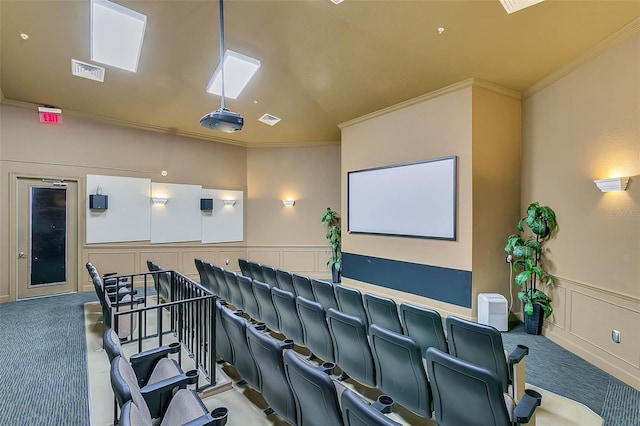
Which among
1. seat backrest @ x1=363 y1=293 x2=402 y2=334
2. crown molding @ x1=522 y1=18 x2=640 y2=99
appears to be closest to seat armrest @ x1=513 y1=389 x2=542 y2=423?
seat backrest @ x1=363 y1=293 x2=402 y2=334

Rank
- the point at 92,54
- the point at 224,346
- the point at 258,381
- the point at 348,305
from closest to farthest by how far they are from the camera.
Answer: the point at 258,381
the point at 224,346
the point at 348,305
the point at 92,54

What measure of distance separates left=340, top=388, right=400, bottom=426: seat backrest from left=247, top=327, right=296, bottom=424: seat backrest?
1.98 feet

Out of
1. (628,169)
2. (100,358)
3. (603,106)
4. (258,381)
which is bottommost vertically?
(100,358)

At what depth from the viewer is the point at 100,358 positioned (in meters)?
3.25

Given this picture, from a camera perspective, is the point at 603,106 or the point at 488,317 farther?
the point at 488,317

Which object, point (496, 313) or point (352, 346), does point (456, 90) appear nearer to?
point (496, 313)

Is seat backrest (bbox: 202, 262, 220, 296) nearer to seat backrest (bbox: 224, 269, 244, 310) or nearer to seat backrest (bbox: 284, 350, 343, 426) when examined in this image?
seat backrest (bbox: 224, 269, 244, 310)

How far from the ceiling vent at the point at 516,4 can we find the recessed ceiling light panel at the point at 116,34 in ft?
12.5

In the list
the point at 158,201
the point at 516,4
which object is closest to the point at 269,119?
the point at 158,201

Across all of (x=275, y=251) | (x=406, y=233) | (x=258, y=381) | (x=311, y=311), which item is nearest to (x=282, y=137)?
(x=275, y=251)

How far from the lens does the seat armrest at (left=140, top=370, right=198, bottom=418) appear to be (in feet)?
5.80

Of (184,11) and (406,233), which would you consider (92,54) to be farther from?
(406,233)

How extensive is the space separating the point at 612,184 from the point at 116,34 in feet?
20.0

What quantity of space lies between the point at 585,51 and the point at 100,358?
21.8 ft
